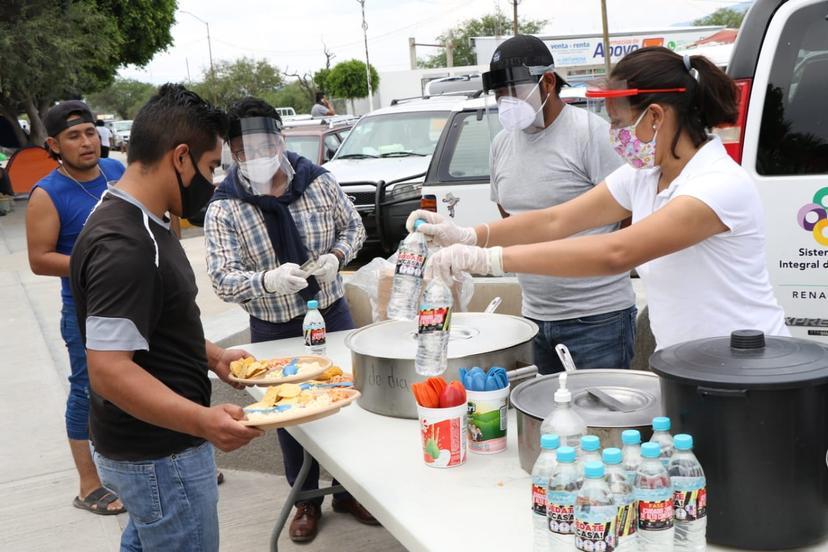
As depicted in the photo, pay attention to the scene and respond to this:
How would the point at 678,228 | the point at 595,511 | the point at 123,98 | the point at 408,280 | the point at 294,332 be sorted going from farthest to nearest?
1. the point at 123,98
2. the point at 294,332
3. the point at 408,280
4. the point at 678,228
5. the point at 595,511

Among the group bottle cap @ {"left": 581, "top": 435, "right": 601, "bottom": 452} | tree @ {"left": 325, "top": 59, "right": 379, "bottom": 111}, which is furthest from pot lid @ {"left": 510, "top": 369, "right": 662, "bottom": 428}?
tree @ {"left": 325, "top": 59, "right": 379, "bottom": 111}

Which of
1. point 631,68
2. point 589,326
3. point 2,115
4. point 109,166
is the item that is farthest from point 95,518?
point 2,115

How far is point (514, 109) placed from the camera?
321 centimetres

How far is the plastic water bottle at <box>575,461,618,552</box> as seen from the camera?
1.39 m

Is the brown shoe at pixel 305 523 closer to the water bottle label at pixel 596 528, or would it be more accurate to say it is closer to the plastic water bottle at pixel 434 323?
the plastic water bottle at pixel 434 323

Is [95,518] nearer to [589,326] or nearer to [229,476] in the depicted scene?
[229,476]

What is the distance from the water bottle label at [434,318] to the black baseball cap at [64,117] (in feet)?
8.80

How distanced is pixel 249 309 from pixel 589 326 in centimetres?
151

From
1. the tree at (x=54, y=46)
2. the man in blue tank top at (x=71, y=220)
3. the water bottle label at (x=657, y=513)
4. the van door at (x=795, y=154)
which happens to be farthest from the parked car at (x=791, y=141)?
the tree at (x=54, y=46)

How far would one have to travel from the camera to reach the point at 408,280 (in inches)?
91.0

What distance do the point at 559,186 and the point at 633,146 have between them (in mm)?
973

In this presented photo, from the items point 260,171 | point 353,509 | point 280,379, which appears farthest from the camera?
point 353,509

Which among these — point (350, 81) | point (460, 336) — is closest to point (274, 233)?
point (460, 336)

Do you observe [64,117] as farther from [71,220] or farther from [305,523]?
[305,523]
